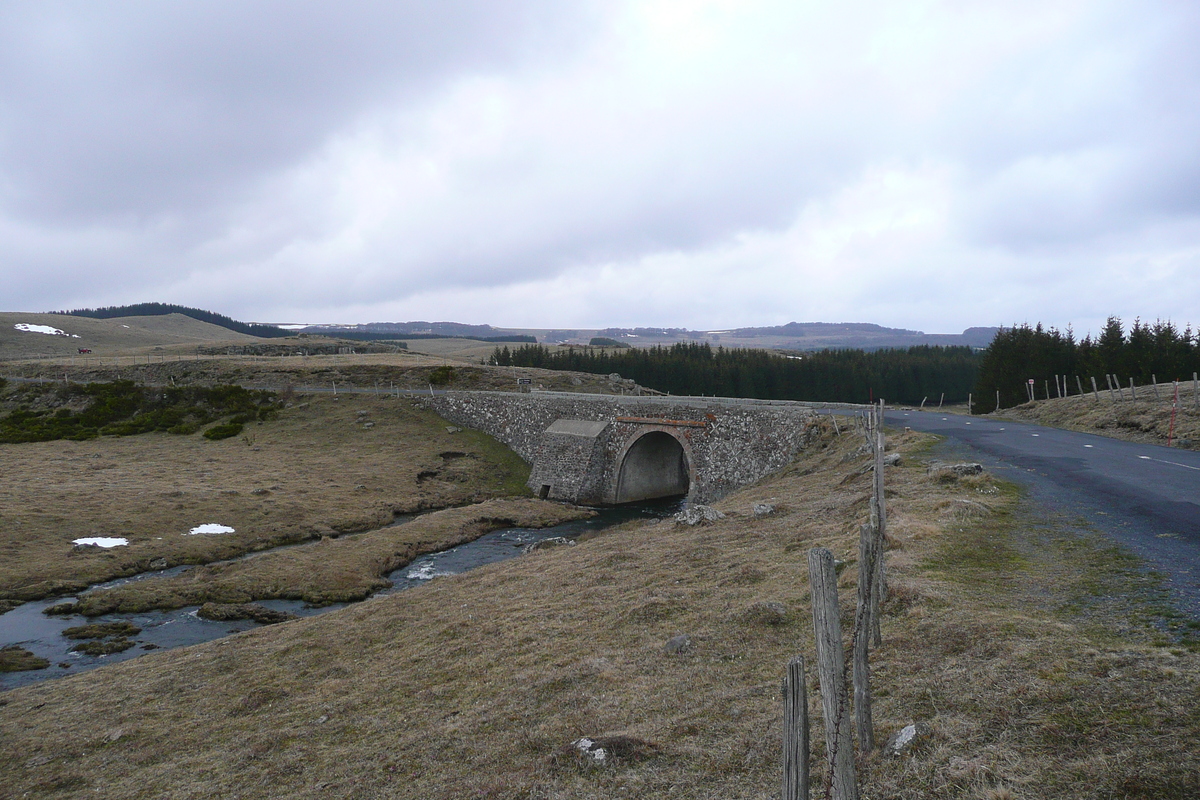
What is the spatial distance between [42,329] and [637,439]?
174 m

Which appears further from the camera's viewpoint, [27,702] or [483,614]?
[483,614]

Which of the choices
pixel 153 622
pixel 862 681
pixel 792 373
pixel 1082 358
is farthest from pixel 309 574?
pixel 792 373

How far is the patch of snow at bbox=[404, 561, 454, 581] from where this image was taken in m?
28.6

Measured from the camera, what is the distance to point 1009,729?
25.6ft

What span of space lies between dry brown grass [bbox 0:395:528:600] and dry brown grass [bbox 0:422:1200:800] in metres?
13.1

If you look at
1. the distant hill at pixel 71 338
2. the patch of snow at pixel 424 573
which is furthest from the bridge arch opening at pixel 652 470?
the distant hill at pixel 71 338

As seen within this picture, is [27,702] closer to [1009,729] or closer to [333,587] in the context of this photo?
[333,587]

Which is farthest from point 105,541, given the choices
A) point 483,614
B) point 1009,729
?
point 1009,729

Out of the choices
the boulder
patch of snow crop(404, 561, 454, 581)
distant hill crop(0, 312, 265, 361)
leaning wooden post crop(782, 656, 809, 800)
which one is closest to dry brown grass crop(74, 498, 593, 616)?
patch of snow crop(404, 561, 454, 581)

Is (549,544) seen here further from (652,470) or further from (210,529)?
(652,470)

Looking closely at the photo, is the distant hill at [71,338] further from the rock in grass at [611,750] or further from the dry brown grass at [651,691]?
the rock in grass at [611,750]

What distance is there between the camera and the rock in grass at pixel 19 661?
19734 mm

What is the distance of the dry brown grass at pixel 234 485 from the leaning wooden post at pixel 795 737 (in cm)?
3147

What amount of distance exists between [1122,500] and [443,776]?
1798 centimetres
